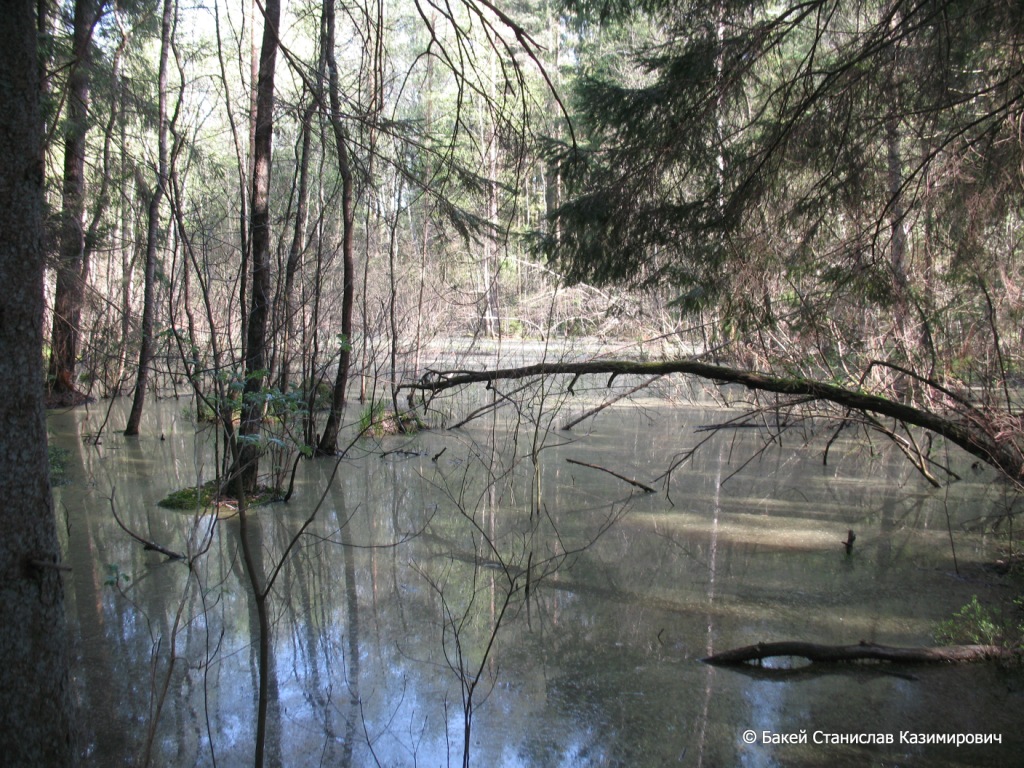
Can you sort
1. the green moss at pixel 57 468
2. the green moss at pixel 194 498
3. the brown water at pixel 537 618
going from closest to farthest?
the brown water at pixel 537 618, the green moss at pixel 194 498, the green moss at pixel 57 468

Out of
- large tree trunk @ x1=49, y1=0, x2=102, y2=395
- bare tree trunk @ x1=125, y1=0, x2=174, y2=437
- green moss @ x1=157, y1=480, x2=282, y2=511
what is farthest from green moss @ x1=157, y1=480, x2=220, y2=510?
large tree trunk @ x1=49, y1=0, x2=102, y2=395

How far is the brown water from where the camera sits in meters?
2.81

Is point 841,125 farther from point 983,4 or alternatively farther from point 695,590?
point 695,590

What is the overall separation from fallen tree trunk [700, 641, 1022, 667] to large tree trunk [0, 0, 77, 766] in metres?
2.72

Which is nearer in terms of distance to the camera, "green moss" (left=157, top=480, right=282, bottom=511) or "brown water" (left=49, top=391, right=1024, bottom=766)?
"brown water" (left=49, top=391, right=1024, bottom=766)

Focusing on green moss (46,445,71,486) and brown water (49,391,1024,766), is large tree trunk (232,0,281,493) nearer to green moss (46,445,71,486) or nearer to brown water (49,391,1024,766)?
brown water (49,391,1024,766)

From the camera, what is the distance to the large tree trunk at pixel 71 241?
7.49 metres

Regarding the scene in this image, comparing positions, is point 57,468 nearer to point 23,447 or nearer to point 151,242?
point 151,242

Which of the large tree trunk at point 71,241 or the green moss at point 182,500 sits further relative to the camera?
the large tree trunk at point 71,241

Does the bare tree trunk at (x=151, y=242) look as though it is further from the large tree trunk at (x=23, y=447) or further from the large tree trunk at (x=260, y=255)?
the large tree trunk at (x=23, y=447)

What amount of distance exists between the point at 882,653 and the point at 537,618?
1636 mm

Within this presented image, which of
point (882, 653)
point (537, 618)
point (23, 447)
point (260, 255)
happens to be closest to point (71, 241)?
point (260, 255)

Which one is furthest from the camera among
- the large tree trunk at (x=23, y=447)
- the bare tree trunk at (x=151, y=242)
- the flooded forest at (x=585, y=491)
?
the bare tree trunk at (x=151, y=242)

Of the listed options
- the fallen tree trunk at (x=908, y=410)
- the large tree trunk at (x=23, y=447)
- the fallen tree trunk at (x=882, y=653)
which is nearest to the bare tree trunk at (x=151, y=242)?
the fallen tree trunk at (x=908, y=410)
